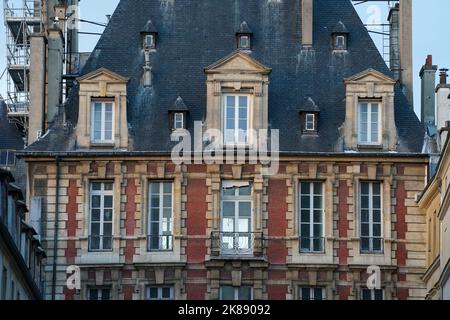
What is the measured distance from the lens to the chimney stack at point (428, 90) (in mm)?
60750

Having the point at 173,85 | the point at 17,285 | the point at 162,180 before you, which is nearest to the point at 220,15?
the point at 173,85

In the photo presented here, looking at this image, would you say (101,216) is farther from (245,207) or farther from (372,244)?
(372,244)

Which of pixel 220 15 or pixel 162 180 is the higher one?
pixel 220 15

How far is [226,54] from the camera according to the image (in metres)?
60.5

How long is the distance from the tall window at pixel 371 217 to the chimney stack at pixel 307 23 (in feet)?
18.7

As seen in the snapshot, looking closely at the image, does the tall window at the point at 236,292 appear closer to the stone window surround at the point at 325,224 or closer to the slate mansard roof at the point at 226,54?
the stone window surround at the point at 325,224

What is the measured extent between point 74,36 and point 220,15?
4984 mm

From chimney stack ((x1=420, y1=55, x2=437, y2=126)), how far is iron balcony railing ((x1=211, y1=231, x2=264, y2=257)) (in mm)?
7156

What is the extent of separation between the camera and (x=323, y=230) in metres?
56.9

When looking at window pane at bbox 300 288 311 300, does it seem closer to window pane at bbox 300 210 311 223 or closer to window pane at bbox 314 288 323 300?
window pane at bbox 314 288 323 300

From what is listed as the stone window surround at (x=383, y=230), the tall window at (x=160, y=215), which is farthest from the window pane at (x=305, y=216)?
the tall window at (x=160, y=215)

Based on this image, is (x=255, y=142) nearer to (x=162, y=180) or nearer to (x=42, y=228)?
(x=162, y=180)

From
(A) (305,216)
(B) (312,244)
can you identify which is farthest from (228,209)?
(B) (312,244)

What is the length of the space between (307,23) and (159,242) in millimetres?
8676
